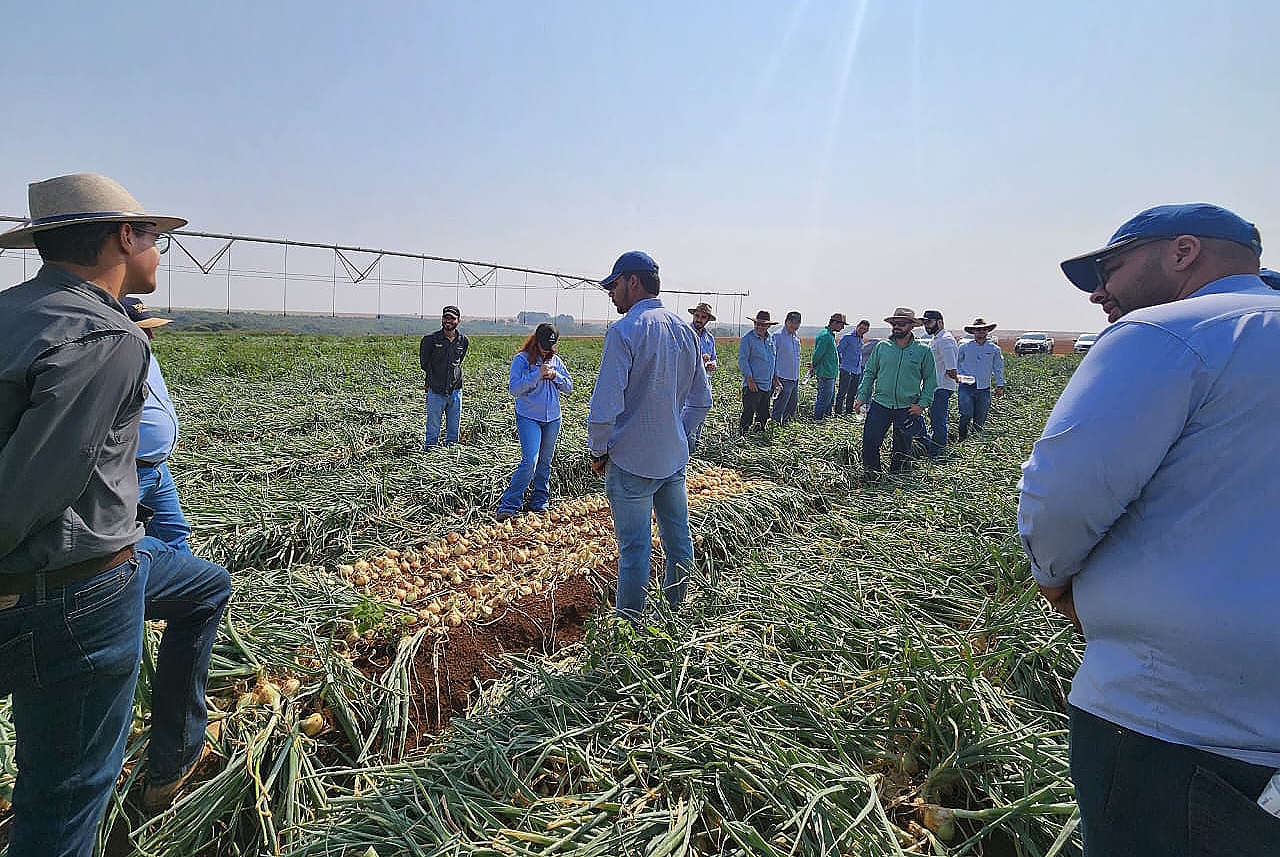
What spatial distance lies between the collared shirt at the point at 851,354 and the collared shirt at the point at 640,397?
8.55 meters

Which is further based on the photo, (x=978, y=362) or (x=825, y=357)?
(x=825, y=357)

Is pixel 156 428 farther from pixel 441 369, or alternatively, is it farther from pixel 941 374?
pixel 941 374

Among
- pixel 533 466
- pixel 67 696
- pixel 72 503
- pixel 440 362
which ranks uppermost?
pixel 440 362

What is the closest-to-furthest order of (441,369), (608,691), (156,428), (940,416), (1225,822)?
(1225,822) < (156,428) < (608,691) < (441,369) < (940,416)

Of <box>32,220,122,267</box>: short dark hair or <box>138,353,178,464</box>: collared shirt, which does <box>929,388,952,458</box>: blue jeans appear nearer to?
<box>138,353,178,464</box>: collared shirt

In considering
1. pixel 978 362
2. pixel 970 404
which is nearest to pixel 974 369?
pixel 978 362

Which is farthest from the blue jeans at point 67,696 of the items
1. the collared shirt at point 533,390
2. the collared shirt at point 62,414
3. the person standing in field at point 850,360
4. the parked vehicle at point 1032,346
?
the parked vehicle at point 1032,346

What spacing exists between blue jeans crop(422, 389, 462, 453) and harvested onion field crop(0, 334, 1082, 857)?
1837 mm

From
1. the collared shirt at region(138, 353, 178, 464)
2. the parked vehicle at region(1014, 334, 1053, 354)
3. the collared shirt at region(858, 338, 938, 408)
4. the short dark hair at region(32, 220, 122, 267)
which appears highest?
the parked vehicle at region(1014, 334, 1053, 354)

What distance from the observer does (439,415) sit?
22.1 ft

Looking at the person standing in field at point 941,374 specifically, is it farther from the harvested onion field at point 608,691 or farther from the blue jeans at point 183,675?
the blue jeans at point 183,675

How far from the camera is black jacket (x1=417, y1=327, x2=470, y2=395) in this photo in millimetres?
6586

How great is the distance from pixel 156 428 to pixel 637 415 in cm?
191

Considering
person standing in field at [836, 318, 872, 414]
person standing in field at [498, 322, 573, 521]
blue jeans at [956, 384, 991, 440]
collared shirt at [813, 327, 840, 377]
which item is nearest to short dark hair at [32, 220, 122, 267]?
person standing in field at [498, 322, 573, 521]
